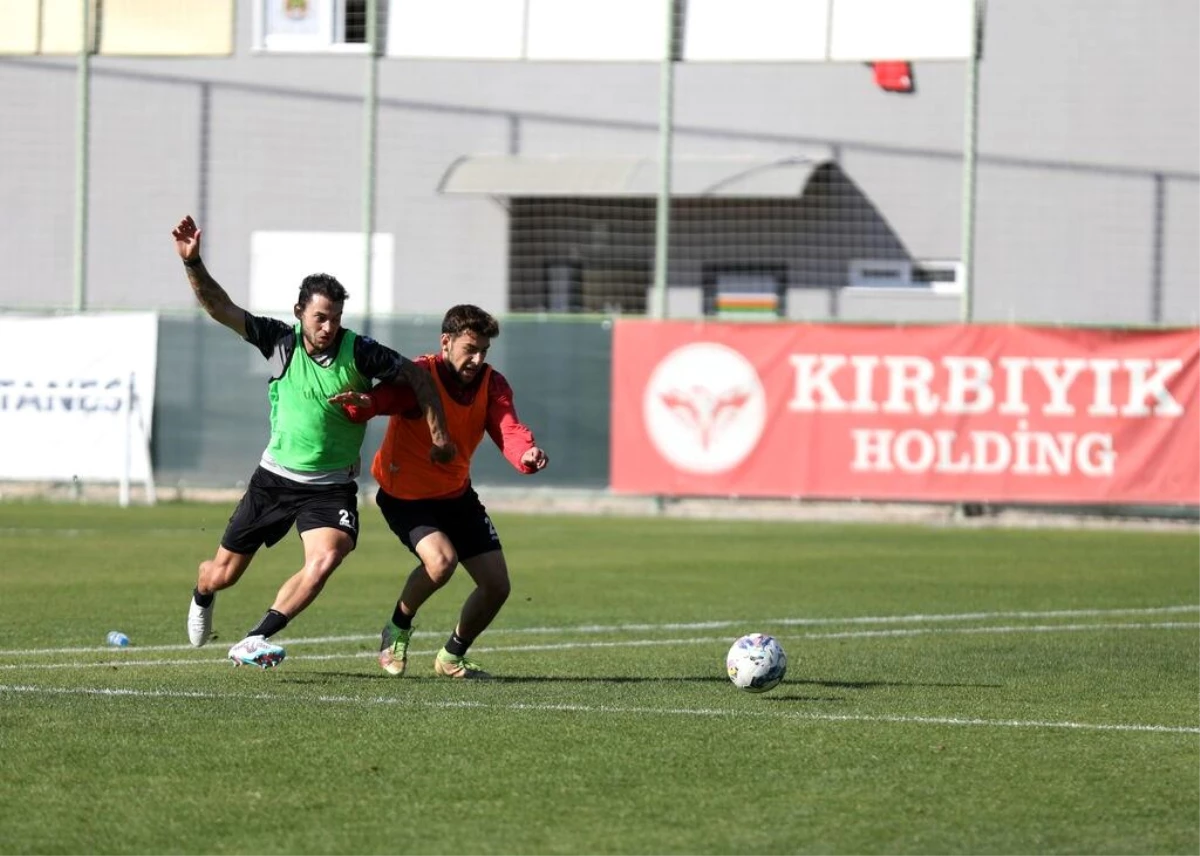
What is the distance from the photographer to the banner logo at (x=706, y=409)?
→ 22672 mm

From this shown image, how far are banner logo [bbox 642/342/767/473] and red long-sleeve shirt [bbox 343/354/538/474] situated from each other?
12.4m

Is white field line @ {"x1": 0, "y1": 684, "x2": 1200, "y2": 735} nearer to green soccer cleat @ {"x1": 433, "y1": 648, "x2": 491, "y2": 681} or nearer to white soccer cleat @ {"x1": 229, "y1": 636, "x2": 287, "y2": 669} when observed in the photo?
white soccer cleat @ {"x1": 229, "y1": 636, "x2": 287, "y2": 669}

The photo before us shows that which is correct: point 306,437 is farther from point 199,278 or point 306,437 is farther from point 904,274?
point 904,274

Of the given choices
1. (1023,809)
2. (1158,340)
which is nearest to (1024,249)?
(1158,340)

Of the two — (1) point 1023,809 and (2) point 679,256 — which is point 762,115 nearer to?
(2) point 679,256

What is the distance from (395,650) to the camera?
400 inches

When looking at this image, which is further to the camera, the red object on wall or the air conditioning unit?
the air conditioning unit

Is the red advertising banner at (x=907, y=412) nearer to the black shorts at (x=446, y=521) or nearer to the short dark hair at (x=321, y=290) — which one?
the black shorts at (x=446, y=521)

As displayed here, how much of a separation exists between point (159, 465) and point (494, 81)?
9.06m

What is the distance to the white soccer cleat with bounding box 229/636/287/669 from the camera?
9.23 metres

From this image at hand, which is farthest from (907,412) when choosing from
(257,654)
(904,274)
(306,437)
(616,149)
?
(257,654)

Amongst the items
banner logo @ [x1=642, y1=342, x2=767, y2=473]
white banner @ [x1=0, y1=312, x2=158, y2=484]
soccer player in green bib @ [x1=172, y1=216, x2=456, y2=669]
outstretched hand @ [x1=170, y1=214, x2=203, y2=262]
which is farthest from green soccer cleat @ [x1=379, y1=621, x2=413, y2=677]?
white banner @ [x1=0, y1=312, x2=158, y2=484]

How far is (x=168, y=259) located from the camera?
30.8m

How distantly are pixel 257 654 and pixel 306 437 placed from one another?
1148 mm
